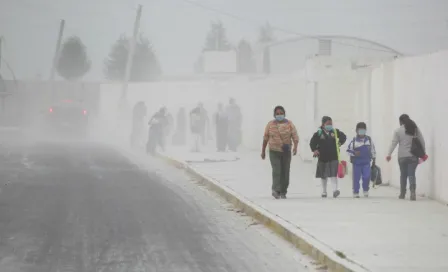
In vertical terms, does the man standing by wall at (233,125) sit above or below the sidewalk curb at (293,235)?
above

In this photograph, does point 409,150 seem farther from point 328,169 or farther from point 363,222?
point 363,222

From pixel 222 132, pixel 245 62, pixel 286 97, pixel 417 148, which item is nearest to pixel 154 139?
pixel 222 132

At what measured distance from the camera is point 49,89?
85688 mm

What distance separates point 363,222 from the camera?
1361 centimetres

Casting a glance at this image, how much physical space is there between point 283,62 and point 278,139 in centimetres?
7936

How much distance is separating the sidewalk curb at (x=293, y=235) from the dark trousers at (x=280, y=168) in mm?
707

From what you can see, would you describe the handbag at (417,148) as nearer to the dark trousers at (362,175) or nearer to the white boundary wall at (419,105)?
the white boundary wall at (419,105)

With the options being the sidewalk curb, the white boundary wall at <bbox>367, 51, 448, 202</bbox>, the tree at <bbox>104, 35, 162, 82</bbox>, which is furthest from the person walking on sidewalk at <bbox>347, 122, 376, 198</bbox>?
the tree at <bbox>104, 35, 162, 82</bbox>

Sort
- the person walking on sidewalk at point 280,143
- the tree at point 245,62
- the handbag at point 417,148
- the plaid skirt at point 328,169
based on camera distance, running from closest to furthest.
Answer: the handbag at point 417,148 → the person walking on sidewalk at point 280,143 → the plaid skirt at point 328,169 → the tree at point 245,62

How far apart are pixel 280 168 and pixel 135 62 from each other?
11081 cm

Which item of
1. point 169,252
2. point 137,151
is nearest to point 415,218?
point 169,252

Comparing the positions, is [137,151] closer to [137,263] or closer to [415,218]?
[415,218]

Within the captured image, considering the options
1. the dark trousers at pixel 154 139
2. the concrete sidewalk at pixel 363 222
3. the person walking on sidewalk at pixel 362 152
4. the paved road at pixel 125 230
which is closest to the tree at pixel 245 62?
the dark trousers at pixel 154 139

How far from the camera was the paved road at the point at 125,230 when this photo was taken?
415 inches
